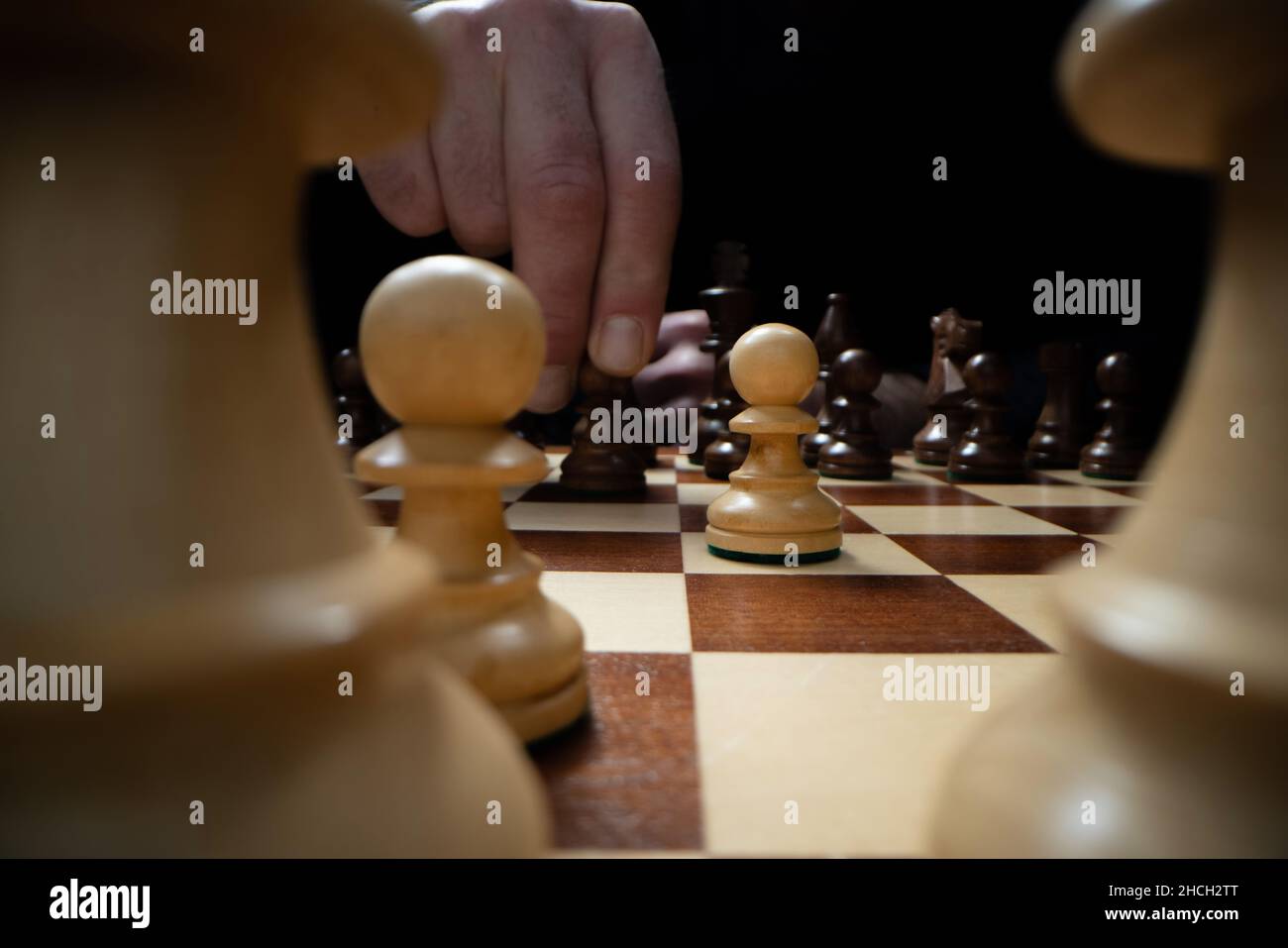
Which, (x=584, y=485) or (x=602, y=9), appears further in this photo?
(x=602, y=9)

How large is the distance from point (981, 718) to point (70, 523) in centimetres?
54

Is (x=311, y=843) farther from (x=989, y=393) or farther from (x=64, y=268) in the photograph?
(x=989, y=393)

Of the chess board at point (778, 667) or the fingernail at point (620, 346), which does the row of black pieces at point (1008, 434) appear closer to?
the chess board at point (778, 667)

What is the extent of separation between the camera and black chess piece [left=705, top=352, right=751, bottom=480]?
1952 millimetres

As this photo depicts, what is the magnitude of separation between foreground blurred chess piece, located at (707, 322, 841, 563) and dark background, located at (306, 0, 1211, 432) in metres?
0.99

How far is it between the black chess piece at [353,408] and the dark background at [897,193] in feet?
0.87

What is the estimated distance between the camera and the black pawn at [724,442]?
6.40ft

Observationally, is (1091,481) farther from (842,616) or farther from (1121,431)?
(842,616)

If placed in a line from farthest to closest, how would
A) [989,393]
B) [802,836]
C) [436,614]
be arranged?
1. [989,393]
2. [436,614]
3. [802,836]

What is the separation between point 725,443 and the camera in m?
1.99

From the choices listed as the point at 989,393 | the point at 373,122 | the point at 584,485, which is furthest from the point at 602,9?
the point at 373,122

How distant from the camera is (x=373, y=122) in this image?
1.24 ft

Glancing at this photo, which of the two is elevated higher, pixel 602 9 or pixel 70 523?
pixel 602 9

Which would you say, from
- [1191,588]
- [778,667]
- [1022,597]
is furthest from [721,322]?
[1191,588]
